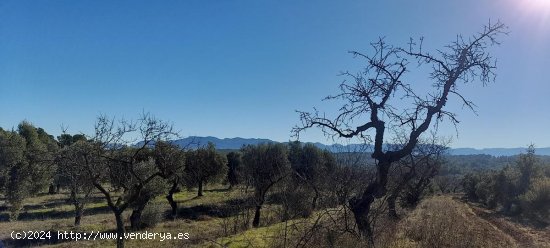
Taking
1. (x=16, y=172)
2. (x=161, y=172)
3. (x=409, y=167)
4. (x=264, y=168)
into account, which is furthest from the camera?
(x=264, y=168)

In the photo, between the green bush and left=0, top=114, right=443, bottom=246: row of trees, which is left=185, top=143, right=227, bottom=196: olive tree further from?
the green bush

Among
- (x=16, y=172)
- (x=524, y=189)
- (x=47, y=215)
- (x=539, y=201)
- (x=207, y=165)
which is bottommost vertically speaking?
(x=47, y=215)

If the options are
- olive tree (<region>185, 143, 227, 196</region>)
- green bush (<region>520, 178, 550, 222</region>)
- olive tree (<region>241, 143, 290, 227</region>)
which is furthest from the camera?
olive tree (<region>185, 143, 227, 196</region>)

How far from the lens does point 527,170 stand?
156 ft

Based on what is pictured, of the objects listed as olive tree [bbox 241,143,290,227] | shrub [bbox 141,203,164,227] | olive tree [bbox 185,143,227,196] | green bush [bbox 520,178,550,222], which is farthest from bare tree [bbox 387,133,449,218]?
olive tree [bbox 185,143,227,196]

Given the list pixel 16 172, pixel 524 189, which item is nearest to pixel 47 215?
pixel 16 172

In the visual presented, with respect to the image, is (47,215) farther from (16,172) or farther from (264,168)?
(264,168)

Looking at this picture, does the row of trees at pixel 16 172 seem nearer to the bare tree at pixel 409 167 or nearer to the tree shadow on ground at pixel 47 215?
the tree shadow on ground at pixel 47 215

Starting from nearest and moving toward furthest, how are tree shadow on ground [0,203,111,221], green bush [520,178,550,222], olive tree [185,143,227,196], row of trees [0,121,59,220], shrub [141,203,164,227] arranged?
shrub [141,203,164,227] → green bush [520,178,550,222] → row of trees [0,121,59,220] → tree shadow on ground [0,203,111,221] → olive tree [185,143,227,196]

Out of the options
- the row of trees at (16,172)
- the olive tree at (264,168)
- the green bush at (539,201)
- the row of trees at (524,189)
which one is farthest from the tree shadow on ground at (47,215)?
the row of trees at (524,189)

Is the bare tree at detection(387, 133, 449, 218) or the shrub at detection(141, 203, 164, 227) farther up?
the bare tree at detection(387, 133, 449, 218)

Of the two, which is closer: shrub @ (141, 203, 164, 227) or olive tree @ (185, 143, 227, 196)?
shrub @ (141, 203, 164, 227)

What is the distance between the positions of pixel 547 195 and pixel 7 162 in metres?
47.7

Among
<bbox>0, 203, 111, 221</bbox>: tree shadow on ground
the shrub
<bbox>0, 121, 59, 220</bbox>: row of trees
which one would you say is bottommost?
<bbox>0, 203, 111, 221</bbox>: tree shadow on ground
